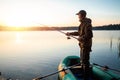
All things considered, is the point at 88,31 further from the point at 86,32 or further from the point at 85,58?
the point at 85,58

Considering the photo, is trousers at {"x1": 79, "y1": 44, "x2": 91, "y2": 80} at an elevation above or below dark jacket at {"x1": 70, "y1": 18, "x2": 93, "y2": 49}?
below

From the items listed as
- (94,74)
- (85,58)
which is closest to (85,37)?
(85,58)

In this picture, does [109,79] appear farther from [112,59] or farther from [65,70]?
[112,59]

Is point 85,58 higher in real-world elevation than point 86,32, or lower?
lower

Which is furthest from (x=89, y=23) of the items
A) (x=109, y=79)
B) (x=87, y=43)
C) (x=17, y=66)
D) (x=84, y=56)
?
(x=17, y=66)

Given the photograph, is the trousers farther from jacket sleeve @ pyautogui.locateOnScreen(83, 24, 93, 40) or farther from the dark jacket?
jacket sleeve @ pyautogui.locateOnScreen(83, 24, 93, 40)

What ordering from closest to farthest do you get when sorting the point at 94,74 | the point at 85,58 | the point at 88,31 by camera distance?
the point at 88,31, the point at 85,58, the point at 94,74

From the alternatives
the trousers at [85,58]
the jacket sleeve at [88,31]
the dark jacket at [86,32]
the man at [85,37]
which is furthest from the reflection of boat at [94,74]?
the jacket sleeve at [88,31]

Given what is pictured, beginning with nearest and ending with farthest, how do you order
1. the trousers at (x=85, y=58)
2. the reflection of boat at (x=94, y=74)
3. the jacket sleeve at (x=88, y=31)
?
the jacket sleeve at (x=88, y=31) → the trousers at (x=85, y=58) → the reflection of boat at (x=94, y=74)

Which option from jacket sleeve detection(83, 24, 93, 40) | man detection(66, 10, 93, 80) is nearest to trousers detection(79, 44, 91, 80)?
man detection(66, 10, 93, 80)

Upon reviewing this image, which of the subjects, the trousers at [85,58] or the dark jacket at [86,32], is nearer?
the dark jacket at [86,32]

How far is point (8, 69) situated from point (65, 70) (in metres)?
10.5

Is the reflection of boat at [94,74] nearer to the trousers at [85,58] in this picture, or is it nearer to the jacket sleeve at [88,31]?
the trousers at [85,58]

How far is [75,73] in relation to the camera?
10.1 metres
